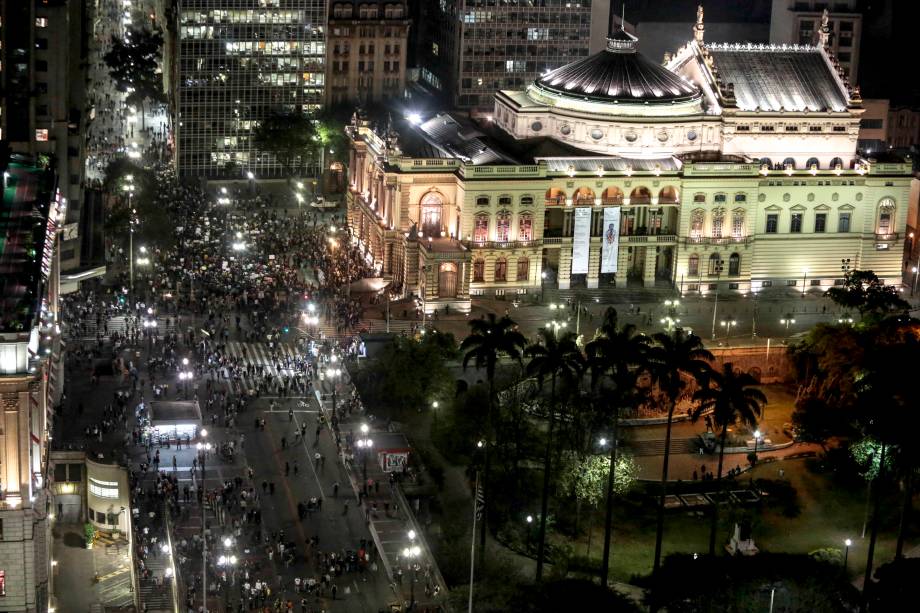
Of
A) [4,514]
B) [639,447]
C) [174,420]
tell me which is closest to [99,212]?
[174,420]

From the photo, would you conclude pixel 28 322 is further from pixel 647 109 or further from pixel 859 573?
pixel 647 109

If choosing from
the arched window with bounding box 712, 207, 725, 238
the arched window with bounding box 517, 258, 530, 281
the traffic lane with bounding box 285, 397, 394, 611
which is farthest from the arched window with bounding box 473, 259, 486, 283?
the traffic lane with bounding box 285, 397, 394, 611

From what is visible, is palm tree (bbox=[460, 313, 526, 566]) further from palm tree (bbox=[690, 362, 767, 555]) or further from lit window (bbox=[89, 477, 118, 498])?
lit window (bbox=[89, 477, 118, 498])

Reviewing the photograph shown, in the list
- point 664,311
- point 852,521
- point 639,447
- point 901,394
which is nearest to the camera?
point 901,394

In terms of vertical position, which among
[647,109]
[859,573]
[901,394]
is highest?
[647,109]

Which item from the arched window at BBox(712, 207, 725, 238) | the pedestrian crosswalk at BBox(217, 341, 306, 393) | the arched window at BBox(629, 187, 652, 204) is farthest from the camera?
the arched window at BBox(712, 207, 725, 238)

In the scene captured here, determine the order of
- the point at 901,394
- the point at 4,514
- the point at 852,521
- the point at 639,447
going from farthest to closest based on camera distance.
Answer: the point at 639,447
the point at 852,521
the point at 901,394
the point at 4,514
